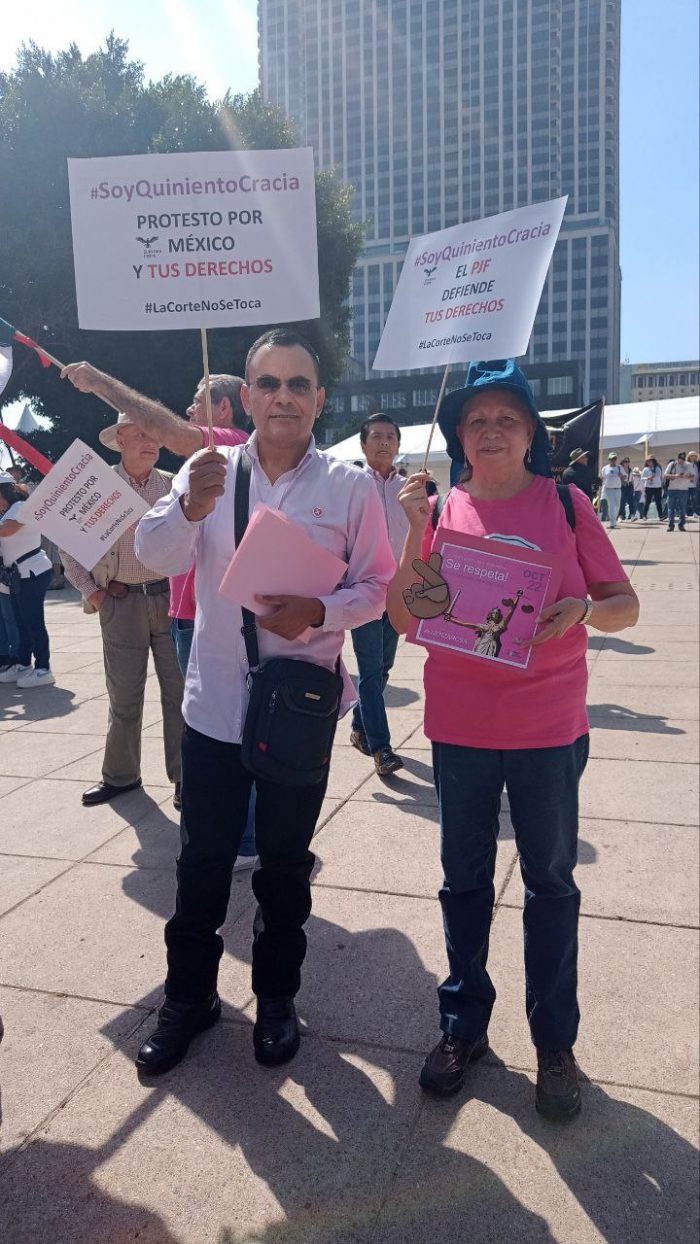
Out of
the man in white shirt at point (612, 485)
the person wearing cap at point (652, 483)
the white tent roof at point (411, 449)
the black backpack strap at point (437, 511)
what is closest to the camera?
the black backpack strap at point (437, 511)

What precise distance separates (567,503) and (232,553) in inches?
36.1

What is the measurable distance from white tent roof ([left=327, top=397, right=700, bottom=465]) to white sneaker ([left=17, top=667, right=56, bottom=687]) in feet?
57.5

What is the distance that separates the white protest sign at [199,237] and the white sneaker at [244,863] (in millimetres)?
2264

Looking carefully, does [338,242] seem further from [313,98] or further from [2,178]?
[313,98]

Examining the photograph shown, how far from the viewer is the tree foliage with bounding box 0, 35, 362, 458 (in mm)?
20281

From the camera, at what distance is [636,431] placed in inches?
1077

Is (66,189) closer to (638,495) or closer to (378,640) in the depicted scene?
(638,495)

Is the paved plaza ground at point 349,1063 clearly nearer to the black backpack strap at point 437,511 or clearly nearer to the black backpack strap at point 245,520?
the black backpack strap at point 245,520

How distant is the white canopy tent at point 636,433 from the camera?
1053 inches

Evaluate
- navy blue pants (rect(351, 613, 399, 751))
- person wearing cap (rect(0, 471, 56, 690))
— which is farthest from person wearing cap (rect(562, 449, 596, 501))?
person wearing cap (rect(0, 471, 56, 690))

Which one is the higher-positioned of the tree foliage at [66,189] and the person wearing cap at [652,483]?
the tree foliage at [66,189]

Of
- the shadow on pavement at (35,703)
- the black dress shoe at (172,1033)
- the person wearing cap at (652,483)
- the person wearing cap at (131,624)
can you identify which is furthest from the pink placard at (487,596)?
the person wearing cap at (652,483)

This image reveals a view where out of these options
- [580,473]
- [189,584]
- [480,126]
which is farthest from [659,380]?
[189,584]

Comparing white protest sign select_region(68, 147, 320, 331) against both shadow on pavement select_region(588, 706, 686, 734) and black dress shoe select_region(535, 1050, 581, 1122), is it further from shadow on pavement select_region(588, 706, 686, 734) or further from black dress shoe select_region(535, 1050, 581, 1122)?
shadow on pavement select_region(588, 706, 686, 734)
